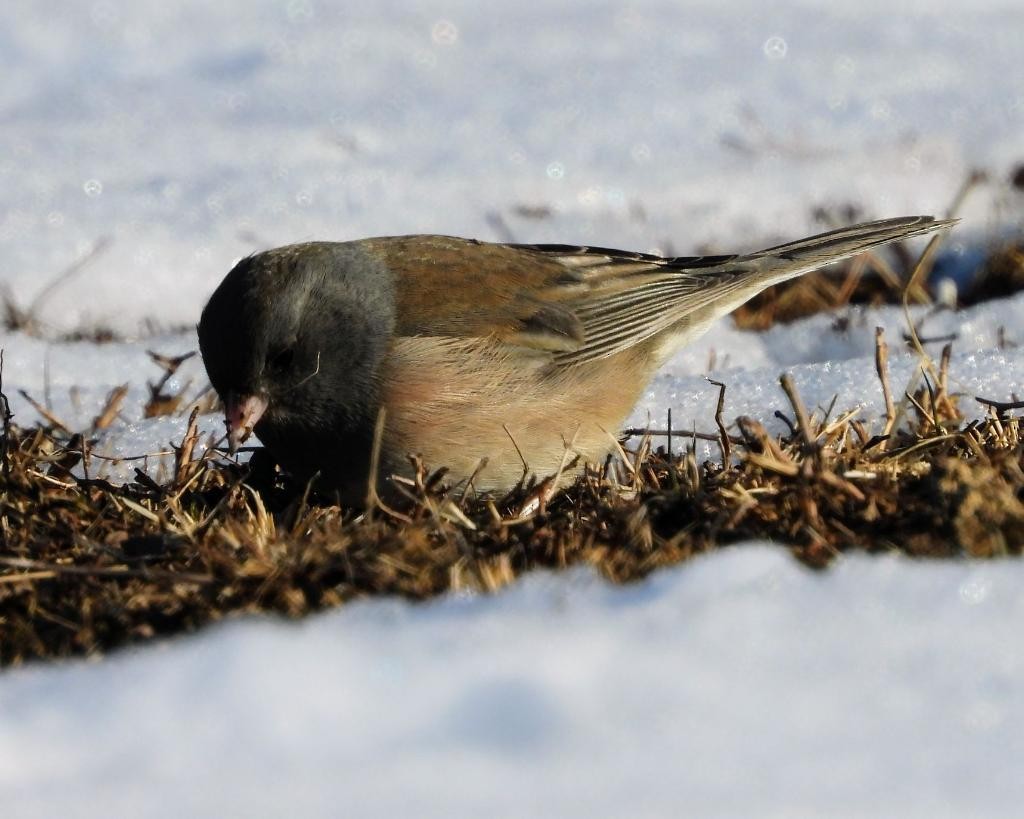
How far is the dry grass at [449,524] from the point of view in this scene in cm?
296

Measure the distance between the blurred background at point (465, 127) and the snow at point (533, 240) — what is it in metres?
0.02

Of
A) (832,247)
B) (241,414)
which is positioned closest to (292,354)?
(241,414)

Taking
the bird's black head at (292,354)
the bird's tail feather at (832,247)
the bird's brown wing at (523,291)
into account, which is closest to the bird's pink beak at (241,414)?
the bird's black head at (292,354)

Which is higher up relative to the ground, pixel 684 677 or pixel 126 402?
pixel 126 402

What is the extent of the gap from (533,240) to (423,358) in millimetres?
2707

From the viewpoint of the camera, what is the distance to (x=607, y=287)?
4809 mm

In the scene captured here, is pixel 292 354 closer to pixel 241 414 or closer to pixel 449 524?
pixel 241 414

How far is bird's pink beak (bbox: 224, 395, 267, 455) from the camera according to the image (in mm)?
3836

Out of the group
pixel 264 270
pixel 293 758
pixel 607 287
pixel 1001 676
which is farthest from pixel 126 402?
pixel 1001 676

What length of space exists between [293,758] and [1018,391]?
2.83m

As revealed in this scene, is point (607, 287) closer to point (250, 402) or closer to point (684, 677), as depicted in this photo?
point (250, 402)

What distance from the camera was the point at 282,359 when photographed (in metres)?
3.89

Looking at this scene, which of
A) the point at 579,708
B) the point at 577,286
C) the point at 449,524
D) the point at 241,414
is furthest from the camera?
the point at 577,286

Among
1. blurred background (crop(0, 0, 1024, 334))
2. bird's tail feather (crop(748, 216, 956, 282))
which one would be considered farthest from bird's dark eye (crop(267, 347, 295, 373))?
blurred background (crop(0, 0, 1024, 334))
